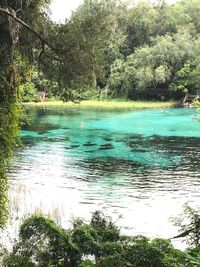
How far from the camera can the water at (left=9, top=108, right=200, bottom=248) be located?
1684cm

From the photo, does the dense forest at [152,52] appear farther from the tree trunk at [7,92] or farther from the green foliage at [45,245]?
the green foliage at [45,245]

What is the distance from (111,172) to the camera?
78.1 feet

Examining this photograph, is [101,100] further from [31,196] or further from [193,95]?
[31,196]

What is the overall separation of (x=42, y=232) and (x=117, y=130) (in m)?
31.4

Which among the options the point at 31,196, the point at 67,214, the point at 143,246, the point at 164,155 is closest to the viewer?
the point at 143,246

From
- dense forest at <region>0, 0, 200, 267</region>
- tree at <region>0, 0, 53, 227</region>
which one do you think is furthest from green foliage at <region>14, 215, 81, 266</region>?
tree at <region>0, 0, 53, 227</region>

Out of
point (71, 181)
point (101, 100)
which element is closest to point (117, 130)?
point (71, 181)

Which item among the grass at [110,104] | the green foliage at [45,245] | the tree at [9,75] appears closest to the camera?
the green foliage at [45,245]

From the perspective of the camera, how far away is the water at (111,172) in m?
16.8

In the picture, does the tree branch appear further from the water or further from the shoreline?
the shoreline

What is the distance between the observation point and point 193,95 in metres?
66.5

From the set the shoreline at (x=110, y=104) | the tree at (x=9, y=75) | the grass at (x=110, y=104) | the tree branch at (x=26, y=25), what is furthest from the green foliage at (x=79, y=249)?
the grass at (x=110, y=104)

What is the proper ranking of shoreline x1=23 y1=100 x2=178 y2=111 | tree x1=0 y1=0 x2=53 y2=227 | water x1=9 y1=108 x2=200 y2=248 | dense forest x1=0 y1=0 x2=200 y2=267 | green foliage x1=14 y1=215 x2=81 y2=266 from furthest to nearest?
shoreline x1=23 y1=100 x2=178 y2=111 < water x1=9 y1=108 x2=200 y2=248 < tree x1=0 y1=0 x2=53 y2=227 < green foliage x1=14 y1=215 x2=81 y2=266 < dense forest x1=0 y1=0 x2=200 y2=267

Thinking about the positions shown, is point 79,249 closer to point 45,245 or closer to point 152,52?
point 45,245
